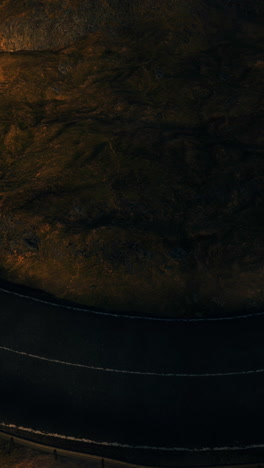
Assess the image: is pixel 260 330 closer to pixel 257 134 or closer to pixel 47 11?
pixel 257 134

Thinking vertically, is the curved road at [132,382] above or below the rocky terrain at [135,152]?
below

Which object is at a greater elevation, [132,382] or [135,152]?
[135,152]

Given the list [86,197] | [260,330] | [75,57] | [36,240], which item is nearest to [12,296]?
Result: [36,240]

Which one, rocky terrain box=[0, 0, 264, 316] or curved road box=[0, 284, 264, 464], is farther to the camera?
rocky terrain box=[0, 0, 264, 316]

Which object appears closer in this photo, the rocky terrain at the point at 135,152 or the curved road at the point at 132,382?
the curved road at the point at 132,382
